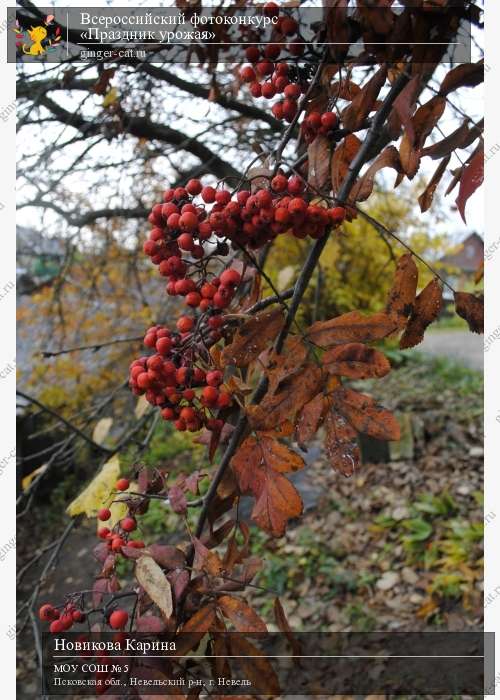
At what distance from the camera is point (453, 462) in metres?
2.19

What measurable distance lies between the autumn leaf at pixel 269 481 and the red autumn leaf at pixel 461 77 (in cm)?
34

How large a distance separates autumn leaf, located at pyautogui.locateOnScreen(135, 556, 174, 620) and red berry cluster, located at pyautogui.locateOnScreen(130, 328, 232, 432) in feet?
0.42

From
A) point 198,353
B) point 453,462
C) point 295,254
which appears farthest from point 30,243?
point 453,462

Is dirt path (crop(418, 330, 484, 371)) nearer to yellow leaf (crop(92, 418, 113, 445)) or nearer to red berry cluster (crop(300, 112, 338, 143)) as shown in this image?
yellow leaf (crop(92, 418, 113, 445))

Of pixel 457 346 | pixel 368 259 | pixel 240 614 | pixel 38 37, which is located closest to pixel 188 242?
pixel 240 614

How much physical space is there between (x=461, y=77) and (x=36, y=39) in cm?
53

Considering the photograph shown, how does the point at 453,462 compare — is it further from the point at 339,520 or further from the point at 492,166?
the point at 492,166

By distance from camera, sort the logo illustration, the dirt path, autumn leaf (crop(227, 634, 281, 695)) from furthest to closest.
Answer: the dirt path → the logo illustration → autumn leaf (crop(227, 634, 281, 695))

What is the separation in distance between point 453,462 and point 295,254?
108 centimetres

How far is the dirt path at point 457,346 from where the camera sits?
10.9 ft

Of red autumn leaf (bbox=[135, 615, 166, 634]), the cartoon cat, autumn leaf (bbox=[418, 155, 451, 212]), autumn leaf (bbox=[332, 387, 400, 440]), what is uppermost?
the cartoon cat

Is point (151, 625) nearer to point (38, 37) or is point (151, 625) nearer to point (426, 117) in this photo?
point (426, 117)

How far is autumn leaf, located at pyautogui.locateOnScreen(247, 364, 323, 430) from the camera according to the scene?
43cm

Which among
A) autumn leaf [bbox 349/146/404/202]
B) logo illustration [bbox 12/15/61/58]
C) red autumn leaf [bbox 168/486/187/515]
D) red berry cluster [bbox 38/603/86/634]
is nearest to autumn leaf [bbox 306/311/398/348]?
autumn leaf [bbox 349/146/404/202]
